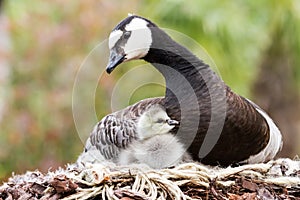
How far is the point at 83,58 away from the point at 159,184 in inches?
170

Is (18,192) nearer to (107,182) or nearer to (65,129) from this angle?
(107,182)

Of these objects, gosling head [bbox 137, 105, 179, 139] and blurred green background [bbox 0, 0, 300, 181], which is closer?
gosling head [bbox 137, 105, 179, 139]

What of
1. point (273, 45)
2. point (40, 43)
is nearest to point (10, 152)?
point (40, 43)

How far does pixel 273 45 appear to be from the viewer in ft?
21.4

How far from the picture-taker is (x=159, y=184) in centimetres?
195

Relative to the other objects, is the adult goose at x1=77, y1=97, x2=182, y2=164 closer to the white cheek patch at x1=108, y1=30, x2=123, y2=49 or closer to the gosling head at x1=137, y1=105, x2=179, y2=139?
the gosling head at x1=137, y1=105, x2=179, y2=139

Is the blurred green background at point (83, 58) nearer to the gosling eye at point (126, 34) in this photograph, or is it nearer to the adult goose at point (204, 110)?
the adult goose at point (204, 110)

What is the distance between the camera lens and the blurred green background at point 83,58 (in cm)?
614

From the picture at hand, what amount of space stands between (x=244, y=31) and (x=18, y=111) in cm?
201

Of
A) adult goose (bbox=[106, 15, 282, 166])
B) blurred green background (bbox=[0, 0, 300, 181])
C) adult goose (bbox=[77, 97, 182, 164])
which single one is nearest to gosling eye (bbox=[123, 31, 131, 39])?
adult goose (bbox=[106, 15, 282, 166])

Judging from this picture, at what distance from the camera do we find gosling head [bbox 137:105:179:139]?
2.20 meters

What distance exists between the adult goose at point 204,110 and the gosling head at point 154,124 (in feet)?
0.12

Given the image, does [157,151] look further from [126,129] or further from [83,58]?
[83,58]

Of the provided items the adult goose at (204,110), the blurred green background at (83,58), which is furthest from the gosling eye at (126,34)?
the blurred green background at (83,58)
